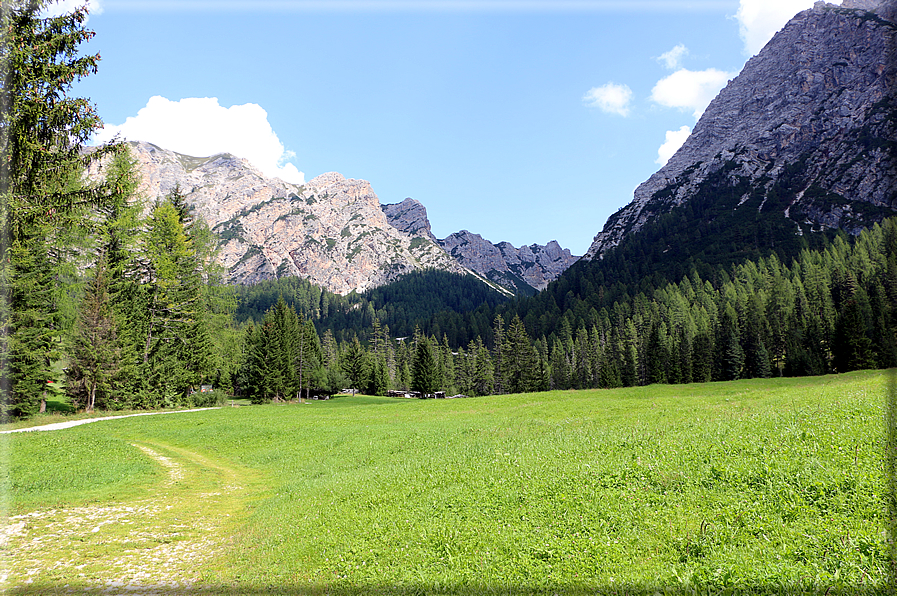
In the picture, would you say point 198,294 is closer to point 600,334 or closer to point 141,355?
point 141,355

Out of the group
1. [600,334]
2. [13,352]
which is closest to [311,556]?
[13,352]

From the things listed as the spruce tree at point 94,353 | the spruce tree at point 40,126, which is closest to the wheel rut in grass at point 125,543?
the spruce tree at point 40,126

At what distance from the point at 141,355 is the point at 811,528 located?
201ft

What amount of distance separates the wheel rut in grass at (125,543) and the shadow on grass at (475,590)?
8cm

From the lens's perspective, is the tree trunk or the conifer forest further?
the tree trunk

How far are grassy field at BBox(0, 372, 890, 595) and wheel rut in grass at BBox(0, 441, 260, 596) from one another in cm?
8

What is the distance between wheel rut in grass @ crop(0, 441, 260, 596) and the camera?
10898mm

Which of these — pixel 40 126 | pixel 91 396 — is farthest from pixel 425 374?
pixel 40 126

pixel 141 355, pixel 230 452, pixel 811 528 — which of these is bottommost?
pixel 230 452

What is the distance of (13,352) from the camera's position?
122ft

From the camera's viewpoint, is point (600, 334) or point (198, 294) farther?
point (600, 334)

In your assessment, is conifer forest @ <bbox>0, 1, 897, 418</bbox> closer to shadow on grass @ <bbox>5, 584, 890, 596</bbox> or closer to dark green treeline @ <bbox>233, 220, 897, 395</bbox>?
dark green treeline @ <bbox>233, 220, 897, 395</bbox>

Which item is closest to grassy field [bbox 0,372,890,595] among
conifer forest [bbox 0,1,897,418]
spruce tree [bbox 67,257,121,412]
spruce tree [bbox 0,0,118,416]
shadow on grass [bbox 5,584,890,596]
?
shadow on grass [bbox 5,584,890,596]

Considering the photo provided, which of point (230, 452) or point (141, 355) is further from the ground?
point (141, 355)
